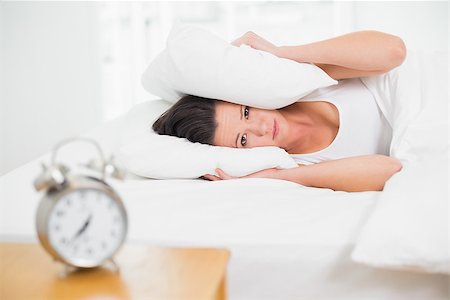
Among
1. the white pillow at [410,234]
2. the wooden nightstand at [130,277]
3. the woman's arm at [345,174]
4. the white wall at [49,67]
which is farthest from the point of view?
the white wall at [49,67]

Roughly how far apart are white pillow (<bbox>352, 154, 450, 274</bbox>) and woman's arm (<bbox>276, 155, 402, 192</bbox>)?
38 centimetres

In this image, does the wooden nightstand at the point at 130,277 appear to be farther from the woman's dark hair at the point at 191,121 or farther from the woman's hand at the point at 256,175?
the woman's dark hair at the point at 191,121

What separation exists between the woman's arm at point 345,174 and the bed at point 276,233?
0.49 feet

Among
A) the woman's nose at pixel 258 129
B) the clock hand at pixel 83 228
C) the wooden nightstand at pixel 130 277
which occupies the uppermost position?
the clock hand at pixel 83 228

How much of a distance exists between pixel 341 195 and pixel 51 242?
69cm

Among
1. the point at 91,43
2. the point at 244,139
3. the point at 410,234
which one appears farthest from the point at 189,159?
the point at 91,43

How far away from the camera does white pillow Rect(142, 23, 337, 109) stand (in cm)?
176

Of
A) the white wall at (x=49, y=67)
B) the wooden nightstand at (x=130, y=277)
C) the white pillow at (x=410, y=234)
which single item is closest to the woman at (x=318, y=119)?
the white pillow at (x=410, y=234)

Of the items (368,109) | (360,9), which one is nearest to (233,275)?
(368,109)

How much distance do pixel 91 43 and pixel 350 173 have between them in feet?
8.16

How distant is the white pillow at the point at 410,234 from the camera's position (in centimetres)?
111

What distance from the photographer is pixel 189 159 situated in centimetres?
166

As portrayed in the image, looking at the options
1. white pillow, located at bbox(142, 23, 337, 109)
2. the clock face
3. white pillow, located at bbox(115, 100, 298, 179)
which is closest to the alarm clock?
the clock face

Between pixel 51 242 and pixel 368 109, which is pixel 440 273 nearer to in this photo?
pixel 51 242
